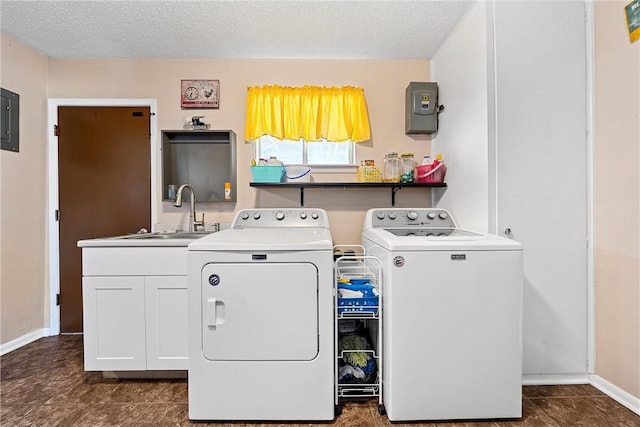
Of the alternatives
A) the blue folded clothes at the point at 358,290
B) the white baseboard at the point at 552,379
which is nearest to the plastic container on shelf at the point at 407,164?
the blue folded clothes at the point at 358,290

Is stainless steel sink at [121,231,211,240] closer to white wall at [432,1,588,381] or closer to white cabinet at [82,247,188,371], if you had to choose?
white cabinet at [82,247,188,371]

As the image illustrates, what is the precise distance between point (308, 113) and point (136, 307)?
6.43 ft

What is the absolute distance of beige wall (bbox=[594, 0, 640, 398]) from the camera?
1.73m

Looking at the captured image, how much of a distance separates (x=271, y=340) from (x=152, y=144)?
2158mm

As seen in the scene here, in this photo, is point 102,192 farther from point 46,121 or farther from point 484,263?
point 484,263

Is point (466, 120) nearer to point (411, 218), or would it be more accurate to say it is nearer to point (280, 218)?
point (411, 218)

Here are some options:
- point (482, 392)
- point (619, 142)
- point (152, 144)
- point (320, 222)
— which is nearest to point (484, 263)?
point (482, 392)

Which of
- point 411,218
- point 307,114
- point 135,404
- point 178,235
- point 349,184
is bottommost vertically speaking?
point 135,404

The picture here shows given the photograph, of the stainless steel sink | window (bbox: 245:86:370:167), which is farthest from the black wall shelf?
the stainless steel sink

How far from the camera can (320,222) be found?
258cm

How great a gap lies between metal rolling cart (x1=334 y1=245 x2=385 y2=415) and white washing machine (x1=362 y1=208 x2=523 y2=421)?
14 centimetres

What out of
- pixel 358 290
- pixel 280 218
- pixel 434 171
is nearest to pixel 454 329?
pixel 358 290

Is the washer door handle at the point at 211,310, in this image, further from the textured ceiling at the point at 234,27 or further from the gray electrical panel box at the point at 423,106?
the gray electrical panel box at the point at 423,106

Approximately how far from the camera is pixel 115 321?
197cm
